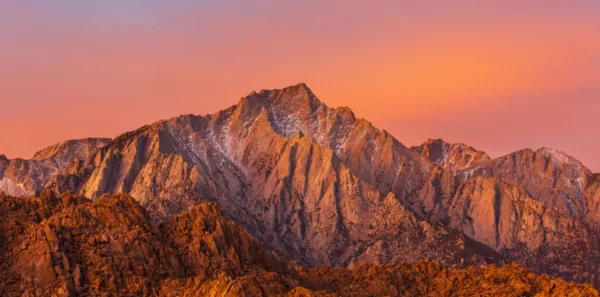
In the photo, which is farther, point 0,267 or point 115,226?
point 115,226

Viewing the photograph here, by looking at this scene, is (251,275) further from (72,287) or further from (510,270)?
(510,270)

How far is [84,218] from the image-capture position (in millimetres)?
194875

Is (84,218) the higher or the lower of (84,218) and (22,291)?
the higher

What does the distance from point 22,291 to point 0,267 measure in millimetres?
7874

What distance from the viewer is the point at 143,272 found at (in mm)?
182375

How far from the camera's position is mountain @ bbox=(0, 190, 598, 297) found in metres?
173

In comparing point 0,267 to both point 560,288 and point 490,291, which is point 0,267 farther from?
point 560,288

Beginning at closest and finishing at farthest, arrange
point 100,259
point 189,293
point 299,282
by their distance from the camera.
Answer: point 189,293
point 100,259
point 299,282

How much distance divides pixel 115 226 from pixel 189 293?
3113 cm

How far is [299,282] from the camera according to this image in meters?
194

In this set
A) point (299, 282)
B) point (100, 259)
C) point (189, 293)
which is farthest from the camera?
point (299, 282)

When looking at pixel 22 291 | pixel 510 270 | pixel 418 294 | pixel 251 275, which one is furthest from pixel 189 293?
pixel 510 270

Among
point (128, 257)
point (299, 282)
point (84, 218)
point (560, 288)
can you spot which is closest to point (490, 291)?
point (560, 288)

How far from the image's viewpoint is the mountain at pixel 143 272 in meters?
173
